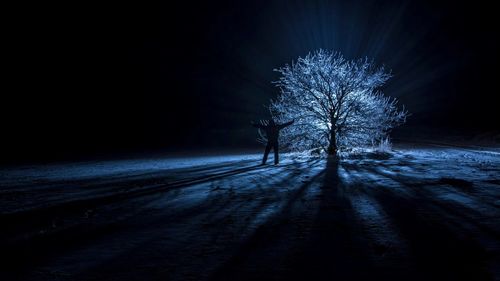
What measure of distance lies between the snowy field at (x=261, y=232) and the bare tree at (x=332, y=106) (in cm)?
872

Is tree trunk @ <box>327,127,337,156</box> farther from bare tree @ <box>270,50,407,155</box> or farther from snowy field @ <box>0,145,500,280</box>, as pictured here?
snowy field @ <box>0,145,500,280</box>

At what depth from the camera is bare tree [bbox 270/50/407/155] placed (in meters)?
16.5

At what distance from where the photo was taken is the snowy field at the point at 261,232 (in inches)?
127

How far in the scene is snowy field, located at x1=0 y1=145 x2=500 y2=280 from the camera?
323cm

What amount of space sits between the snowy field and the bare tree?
872 cm

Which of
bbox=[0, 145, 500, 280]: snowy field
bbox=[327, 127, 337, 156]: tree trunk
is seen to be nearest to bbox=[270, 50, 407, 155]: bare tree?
bbox=[327, 127, 337, 156]: tree trunk

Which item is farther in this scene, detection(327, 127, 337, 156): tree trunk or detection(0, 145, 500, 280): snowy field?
detection(327, 127, 337, 156): tree trunk

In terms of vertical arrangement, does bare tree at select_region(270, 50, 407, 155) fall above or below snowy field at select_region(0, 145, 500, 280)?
above

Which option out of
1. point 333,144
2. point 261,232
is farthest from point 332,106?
point 261,232

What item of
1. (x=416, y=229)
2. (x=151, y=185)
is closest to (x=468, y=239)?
(x=416, y=229)

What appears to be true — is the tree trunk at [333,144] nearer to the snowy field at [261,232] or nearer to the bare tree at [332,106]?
the bare tree at [332,106]

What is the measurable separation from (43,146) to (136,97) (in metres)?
19.5

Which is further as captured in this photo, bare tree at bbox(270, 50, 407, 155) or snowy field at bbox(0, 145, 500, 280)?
bare tree at bbox(270, 50, 407, 155)

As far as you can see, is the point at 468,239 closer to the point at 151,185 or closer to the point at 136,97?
the point at 151,185
